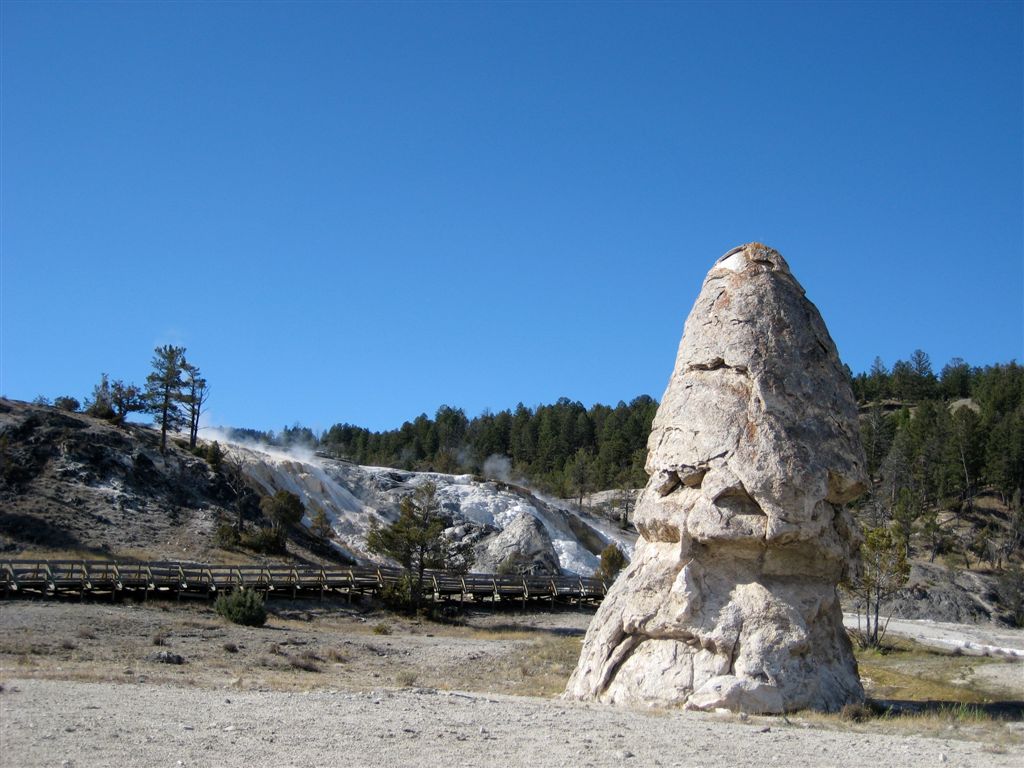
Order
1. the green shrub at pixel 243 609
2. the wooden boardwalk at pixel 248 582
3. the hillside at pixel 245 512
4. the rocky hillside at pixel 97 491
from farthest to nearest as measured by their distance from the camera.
→ the hillside at pixel 245 512, the rocky hillside at pixel 97 491, the wooden boardwalk at pixel 248 582, the green shrub at pixel 243 609

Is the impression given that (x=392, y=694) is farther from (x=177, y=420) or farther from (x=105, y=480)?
(x=177, y=420)

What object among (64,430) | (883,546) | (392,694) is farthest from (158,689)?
(64,430)

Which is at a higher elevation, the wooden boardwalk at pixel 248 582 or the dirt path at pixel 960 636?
→ the wooden boardwalk at pixel 248 582

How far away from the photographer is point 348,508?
64438 millimetres

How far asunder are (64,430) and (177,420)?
26.0 ft

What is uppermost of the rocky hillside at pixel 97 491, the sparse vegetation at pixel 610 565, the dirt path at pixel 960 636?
the rocky hillside at pixel 97 491

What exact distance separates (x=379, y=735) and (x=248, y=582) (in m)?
28.1

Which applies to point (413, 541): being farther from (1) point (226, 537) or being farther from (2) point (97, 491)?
(2) point (97, 491)

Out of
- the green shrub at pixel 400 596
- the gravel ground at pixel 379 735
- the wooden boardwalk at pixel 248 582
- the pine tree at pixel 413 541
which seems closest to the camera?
the gravel ground at pixel 379 735

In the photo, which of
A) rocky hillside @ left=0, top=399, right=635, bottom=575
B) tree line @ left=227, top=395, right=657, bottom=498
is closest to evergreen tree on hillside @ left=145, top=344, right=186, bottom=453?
rocky hillside @ left=0, top=399, right=635, bottom=575

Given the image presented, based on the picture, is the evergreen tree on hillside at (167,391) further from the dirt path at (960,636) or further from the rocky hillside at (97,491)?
the dirt path at (960,636)

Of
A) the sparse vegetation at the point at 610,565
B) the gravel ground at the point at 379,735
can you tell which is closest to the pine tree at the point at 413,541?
the sparse vegetation at the point at 610,565

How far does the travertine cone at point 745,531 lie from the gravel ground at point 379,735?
1.46 m

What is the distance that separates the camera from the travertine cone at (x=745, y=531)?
16531 mm
